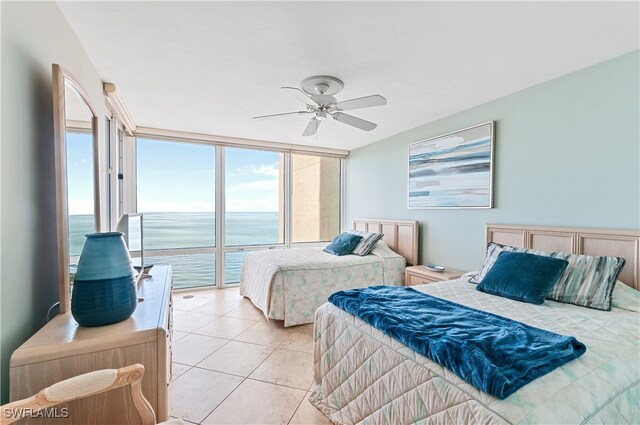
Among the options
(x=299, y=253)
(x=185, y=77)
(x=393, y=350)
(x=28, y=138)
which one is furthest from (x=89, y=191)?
(x=299, y=253)

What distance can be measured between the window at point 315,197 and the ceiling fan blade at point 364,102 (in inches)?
112

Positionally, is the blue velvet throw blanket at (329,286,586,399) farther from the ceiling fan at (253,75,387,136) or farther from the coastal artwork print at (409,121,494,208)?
the coastal artwork print at (409,121,494,208)

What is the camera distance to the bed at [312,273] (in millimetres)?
3209

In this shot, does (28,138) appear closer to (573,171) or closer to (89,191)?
(89,191)

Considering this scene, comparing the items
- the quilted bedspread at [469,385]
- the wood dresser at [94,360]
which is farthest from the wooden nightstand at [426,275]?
the wood dresser at [94,360]

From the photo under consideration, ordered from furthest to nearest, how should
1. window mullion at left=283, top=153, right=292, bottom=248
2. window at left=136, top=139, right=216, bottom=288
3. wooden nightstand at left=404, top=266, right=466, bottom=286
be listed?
window mullion at left=283, top=153, right=292, bottom=248
window at left=136, top=139, right=216, bottom=288
wooden nightstand at left=404, top=266, right=466, bottom=286

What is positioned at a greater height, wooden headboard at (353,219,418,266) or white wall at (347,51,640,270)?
white wall at (347,51,640,270)

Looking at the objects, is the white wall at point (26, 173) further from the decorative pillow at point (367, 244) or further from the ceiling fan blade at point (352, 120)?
the decorative pillow at point (367, 244)

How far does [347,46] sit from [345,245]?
267 centimetres

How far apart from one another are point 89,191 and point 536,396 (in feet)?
8.16

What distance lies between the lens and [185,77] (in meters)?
2.48

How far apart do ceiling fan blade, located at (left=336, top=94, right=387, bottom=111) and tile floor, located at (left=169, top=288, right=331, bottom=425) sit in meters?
2.22

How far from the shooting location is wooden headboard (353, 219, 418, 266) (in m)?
3.93

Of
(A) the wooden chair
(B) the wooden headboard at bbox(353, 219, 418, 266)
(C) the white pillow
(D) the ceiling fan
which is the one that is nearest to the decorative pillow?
(B) the wooden headboard at bbox(353, 219, 418, 266)
